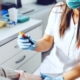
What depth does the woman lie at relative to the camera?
1095mm

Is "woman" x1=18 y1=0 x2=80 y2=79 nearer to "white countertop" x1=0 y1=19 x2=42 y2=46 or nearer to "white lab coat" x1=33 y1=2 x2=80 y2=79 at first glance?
"white lab coat" x1=33 y1=2 x2=80 y2=79

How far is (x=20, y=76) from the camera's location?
0.90 meters

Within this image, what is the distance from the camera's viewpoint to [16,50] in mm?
1342

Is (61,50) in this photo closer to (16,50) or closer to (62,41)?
(62,41)

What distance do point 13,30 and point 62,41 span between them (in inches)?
15.7

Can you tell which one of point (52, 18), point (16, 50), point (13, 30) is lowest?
point (16, 50)

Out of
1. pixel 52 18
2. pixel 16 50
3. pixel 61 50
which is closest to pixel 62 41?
pixel 61 50

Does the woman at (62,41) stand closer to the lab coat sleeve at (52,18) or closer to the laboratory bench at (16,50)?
the lab coat sleeve at (52,18)

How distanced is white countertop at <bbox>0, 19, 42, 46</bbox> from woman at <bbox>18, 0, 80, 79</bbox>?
125 mm

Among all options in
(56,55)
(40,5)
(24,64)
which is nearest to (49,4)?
(40,5)

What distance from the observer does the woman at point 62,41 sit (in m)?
1.09

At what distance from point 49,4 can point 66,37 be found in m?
1.30

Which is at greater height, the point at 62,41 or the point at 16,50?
the point at 62,41

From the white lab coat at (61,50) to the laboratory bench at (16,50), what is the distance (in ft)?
0.82
